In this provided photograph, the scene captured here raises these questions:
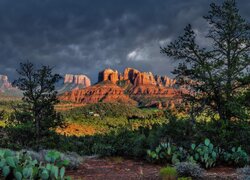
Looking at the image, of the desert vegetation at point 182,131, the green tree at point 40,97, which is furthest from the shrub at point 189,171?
the green tree at point 40,97

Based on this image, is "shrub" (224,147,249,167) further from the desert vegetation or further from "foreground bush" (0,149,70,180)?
"foreground bush" (0,149,70,180)

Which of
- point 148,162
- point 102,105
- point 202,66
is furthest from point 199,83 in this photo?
point 102,105

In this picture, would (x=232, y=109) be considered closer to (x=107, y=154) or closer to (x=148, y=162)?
(x=148, y=162)

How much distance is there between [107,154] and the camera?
12.1m

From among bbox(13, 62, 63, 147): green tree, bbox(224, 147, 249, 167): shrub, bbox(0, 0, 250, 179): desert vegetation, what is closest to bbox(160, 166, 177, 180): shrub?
bbox(0, 0, 250, 179): desert vegetation

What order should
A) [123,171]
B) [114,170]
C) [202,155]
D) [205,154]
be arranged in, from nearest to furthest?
1. [123,171]
2. [114,170]
3. [205,154]
4. [202,155]

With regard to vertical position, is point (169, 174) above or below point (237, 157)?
below

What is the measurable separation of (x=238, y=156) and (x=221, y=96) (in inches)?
183

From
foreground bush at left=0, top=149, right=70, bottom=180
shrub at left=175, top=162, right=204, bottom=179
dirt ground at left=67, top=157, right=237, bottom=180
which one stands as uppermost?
foreground bush at left=0, top=149, right=70, bottom=180

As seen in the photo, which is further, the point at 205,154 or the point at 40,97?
the point at 40,97

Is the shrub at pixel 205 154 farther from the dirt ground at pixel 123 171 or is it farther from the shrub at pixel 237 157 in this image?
the shrub at pixel 237 157

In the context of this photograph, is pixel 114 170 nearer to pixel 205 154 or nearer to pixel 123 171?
pixel 123 171

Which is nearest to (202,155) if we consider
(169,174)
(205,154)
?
(205,154)

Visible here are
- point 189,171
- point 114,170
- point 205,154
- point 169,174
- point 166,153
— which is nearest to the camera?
point 169,174
